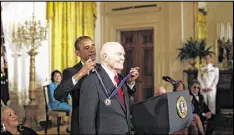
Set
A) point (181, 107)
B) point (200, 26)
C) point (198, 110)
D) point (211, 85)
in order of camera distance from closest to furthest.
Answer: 1. point (181, 107)
2. point (198, 110)
3. point (211, 85)
4. point (200, 26)

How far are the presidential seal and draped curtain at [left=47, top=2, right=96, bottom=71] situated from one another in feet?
19.3

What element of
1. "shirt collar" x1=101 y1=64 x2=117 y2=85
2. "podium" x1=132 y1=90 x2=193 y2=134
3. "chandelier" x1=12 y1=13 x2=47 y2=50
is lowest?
"podium" x1=132 y1=90 x2=193 y2=134

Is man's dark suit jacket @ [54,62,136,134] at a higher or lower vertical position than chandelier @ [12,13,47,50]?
lower

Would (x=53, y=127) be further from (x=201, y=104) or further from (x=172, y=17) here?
(x=172, y=17)

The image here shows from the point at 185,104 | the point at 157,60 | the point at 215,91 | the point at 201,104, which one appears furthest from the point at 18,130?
the point at 157,60

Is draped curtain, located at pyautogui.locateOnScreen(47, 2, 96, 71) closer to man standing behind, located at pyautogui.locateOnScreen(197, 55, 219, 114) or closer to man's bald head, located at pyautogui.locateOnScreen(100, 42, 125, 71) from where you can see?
man standing behind, located at pyautogui.locateOnScreen(197, 55, 219, 114)

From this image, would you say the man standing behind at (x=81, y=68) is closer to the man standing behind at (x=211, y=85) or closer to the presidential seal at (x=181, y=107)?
the presidential seal at (x=181, y=107)

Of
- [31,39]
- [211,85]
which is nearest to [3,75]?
[31,39]

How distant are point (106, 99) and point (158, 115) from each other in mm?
262

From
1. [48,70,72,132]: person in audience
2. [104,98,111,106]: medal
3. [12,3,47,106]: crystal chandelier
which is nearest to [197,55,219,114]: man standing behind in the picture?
[48,70,72,132]: person in audience

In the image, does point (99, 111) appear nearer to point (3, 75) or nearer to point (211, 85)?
point (3, 75)

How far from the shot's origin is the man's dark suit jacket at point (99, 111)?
173cm

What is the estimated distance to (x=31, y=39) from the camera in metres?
6.60

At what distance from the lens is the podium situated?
67.9 inches
